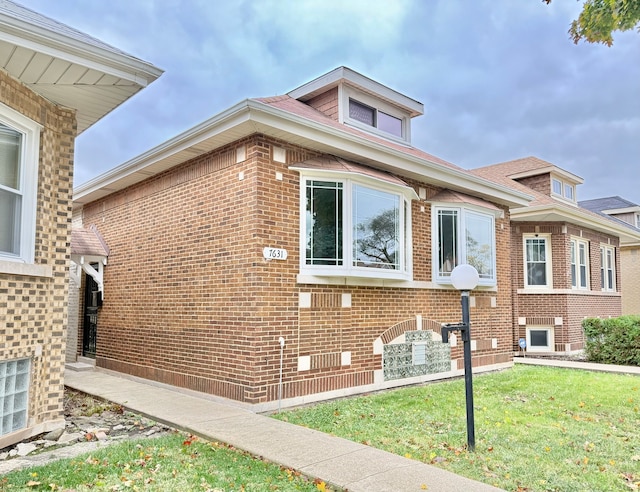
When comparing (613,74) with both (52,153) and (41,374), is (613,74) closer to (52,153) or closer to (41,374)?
(52,153)

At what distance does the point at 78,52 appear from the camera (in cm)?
497

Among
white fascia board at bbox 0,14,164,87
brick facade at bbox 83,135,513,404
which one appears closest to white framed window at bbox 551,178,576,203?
brick facade at bbox 83,135,513,404

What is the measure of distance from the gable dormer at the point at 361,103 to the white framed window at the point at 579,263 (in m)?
7.71

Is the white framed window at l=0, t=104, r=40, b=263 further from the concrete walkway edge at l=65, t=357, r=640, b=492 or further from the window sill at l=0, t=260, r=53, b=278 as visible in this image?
the concrete walkway edge at l=65, t=357, r=640, b=492

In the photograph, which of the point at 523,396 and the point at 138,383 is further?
the point at 138,383

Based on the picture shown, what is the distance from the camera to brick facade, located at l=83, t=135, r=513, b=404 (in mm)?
7293

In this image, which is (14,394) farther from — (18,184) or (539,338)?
(539,338)

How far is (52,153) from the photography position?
5.92 metres

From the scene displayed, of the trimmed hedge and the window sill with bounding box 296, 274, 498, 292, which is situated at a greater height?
the window sill with bounding box 296, 274, 498, 292

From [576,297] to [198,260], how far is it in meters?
12.8

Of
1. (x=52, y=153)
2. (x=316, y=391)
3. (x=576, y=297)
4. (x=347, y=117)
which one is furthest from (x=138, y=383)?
(x=576, y=297)

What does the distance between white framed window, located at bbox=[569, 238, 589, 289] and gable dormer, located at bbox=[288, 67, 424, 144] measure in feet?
25.3

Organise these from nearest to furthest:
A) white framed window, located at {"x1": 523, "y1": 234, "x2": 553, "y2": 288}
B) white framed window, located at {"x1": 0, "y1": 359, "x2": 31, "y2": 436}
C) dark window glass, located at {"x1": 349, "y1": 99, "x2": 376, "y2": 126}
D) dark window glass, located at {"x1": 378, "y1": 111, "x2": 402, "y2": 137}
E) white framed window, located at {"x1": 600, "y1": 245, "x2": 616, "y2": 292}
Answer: white framed window, located at {"x1": 0, "y1": 359, "x2": 31, "y2": 436}
dark window glass, located at {"x1": 349, "y1": 99, "x2": 376, "y2": 126}
dark window glass, located at {"x1": 378, "y1": 111, "x2": 402, "y2": 137}
white framed window, located at {"x1": 523, "y1": 234, "x2": 553, "y2": 288}
white framed window, located at {"x1": 600, "y1": 245, "x2": 616, "y2": 292}

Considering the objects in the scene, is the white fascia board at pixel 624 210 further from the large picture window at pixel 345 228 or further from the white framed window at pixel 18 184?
the white framed window at pixel 18 184
